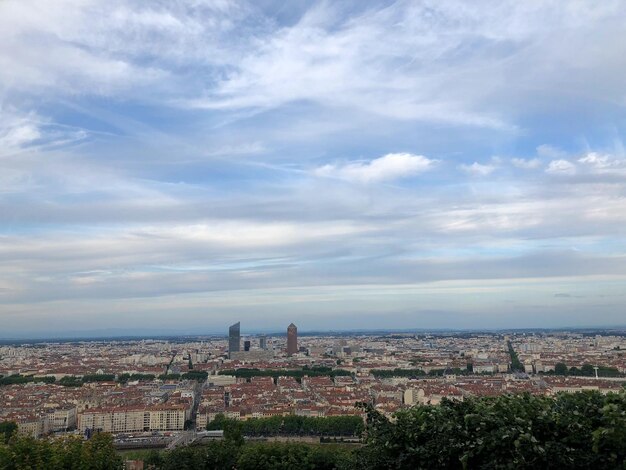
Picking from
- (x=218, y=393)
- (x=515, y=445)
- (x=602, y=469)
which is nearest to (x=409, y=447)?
(x=515, y=445)

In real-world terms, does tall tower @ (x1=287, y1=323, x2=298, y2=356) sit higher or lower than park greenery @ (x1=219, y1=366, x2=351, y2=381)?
higher

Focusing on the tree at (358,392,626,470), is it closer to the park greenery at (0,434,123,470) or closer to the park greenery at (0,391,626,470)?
the park greenery at (0,391,626,470)

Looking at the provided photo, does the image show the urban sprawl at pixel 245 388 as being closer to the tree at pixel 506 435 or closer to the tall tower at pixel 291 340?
the tree at pixel 506 435

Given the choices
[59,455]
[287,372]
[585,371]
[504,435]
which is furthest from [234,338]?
[504,435]

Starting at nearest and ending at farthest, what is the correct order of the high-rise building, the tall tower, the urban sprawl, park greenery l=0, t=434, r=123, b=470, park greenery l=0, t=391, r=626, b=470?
park greenery l=0, t=391, r=626, b=470, park greenery l=0, t=434, r=123, b=470, the urban sprawl, the tall tower, the high-rise building

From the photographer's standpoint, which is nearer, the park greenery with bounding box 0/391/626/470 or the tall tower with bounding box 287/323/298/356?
the park greenery with bounding box 0/391/626/470

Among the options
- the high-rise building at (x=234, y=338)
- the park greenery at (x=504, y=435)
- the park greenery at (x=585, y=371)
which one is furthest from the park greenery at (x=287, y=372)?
the park greenery at (x=504, y=435)

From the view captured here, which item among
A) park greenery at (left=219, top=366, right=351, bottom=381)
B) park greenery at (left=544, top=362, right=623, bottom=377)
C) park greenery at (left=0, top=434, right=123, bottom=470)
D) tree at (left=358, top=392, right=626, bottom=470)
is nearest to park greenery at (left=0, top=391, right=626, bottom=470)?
tree at (left=358, top=392, right=626, bottom=470)

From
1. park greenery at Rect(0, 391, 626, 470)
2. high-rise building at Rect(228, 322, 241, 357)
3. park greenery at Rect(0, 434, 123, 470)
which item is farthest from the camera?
high-rise building at Rect(228, 322, 241, 357)
